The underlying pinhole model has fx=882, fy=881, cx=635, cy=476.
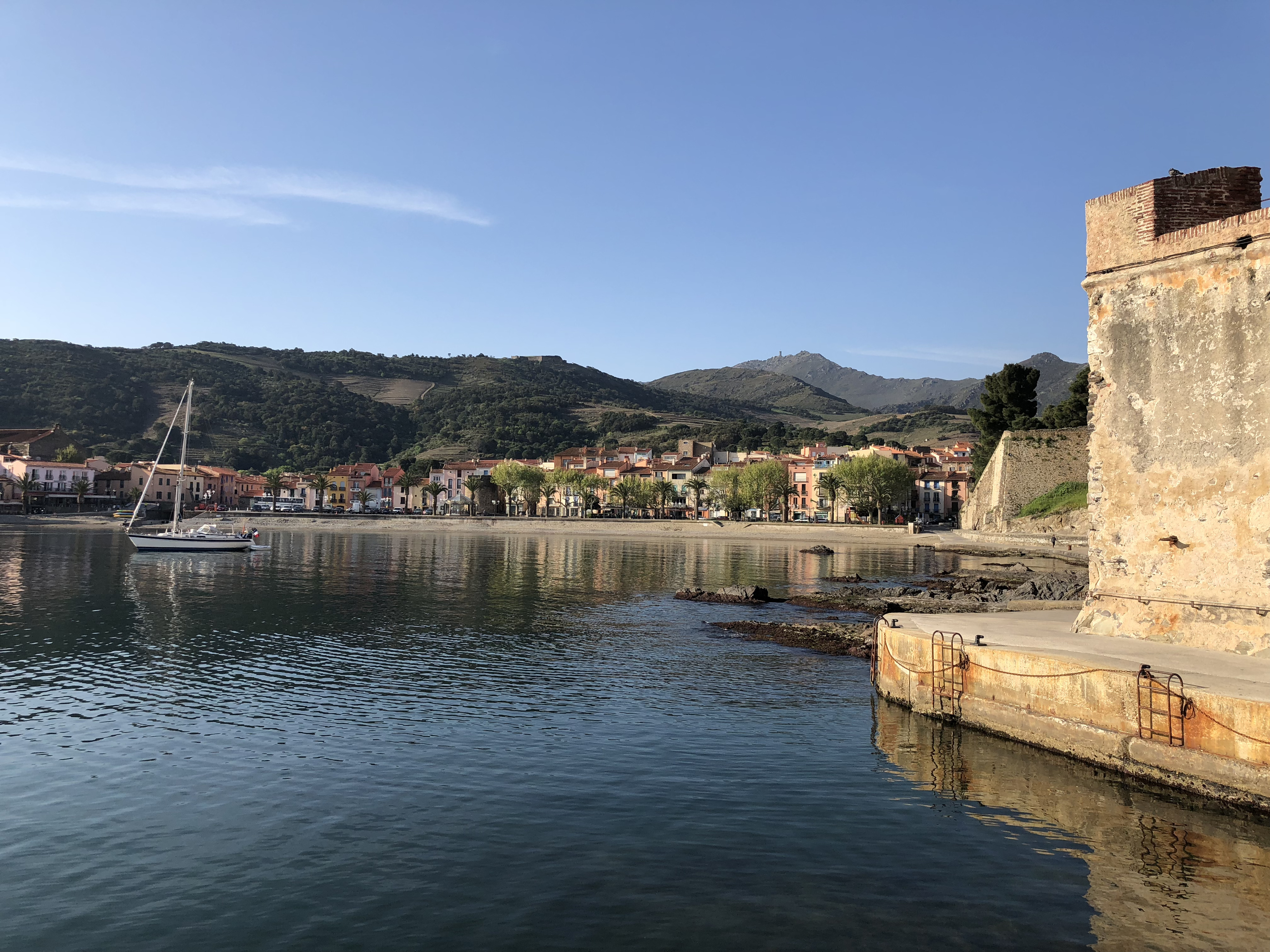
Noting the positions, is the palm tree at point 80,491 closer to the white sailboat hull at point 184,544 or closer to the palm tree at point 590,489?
the white sailboat hull at point 184,544

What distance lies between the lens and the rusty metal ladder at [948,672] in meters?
14.0

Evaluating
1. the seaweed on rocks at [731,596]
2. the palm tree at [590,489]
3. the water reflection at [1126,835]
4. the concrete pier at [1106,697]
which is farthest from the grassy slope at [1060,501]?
the palm tree at [590,489]

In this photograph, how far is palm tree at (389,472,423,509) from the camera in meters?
134

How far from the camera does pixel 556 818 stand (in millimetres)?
10266

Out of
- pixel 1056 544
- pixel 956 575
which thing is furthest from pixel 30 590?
pixel 1056 544

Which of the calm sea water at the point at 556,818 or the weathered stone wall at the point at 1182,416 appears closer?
the calm sea water at the point at 556,818

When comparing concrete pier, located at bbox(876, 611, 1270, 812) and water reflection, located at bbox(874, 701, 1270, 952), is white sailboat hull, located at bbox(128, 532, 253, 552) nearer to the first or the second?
concrete pier, located at bbox(876, 611, 1270, 812)

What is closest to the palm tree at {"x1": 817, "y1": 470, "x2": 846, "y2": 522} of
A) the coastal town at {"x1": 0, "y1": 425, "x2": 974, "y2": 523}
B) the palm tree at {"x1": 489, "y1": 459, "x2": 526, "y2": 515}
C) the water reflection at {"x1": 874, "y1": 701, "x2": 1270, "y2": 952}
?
the coastal town at {"x1": 0, "y1": 425, "x2": 974, "y2": 523}

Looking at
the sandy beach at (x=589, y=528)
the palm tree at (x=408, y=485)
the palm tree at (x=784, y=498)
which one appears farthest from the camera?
the palm tree at (x=408, y=485)

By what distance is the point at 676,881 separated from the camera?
862 centimetres

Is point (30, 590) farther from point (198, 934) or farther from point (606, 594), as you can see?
point (198, 934)

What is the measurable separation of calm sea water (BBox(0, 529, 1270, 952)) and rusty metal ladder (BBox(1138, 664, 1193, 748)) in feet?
2.41

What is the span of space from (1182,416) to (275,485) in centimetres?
12341

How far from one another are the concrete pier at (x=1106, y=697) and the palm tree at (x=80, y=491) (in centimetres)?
11832
